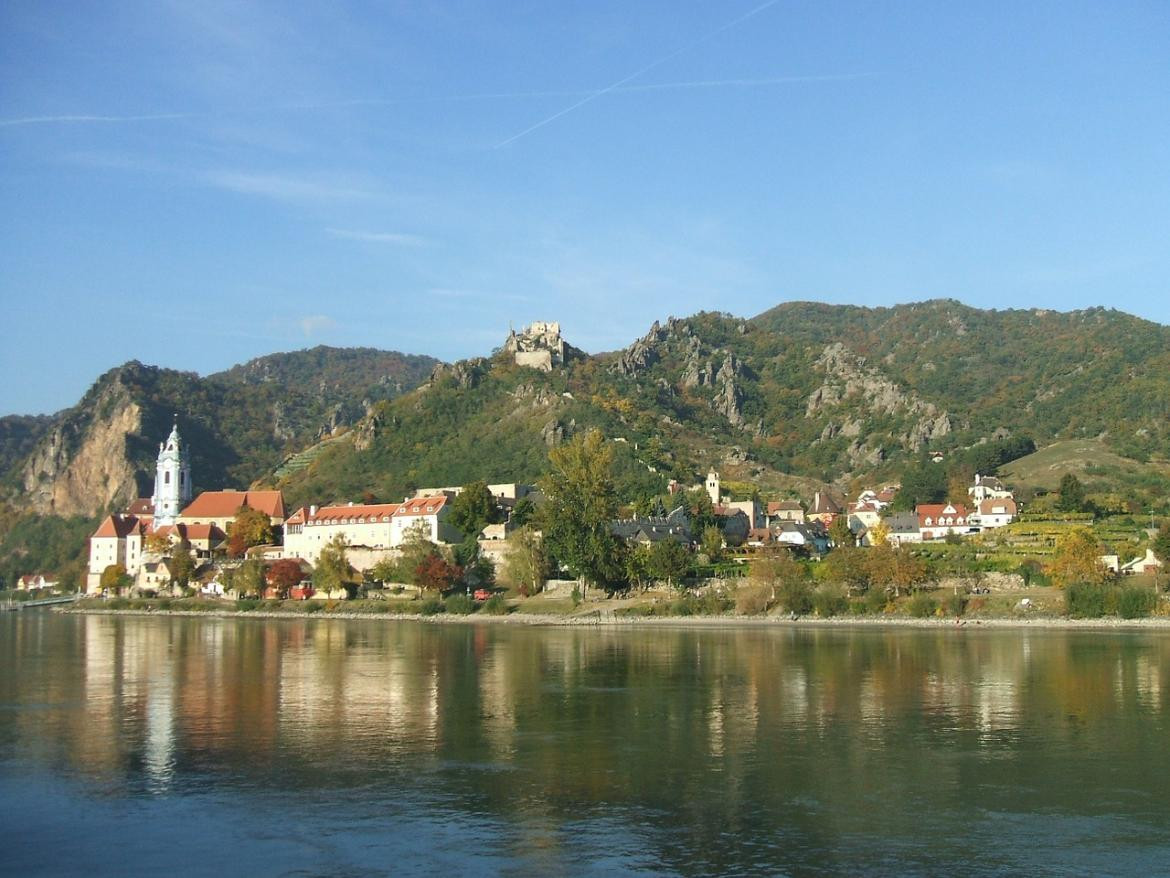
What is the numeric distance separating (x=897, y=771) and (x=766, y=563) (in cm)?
4028

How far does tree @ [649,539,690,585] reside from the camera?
215 ft

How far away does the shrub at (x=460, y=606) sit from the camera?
222ft

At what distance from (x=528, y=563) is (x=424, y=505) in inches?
663

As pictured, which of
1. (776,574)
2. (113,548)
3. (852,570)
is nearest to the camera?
(776,574)

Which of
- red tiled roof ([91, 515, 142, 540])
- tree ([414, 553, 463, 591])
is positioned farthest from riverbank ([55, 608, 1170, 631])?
red tiled roof ([91, 515, 142, 540])

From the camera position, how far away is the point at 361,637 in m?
55.3

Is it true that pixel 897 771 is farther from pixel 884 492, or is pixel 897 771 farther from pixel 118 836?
pixel 884 492

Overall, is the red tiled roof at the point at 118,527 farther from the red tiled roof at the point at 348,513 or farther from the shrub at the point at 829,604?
the shrub at the point at 829,604

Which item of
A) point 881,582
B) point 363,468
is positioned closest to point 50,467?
point 363,468

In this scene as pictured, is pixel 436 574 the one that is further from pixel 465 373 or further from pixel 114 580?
pixel 465 373

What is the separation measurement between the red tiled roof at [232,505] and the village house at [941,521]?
49836 millimetres

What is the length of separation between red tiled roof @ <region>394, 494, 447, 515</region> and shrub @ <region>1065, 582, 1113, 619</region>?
135 ft

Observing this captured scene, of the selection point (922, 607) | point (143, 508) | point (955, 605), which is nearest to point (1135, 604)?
point (955, 605)

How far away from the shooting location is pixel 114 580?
92.9m
